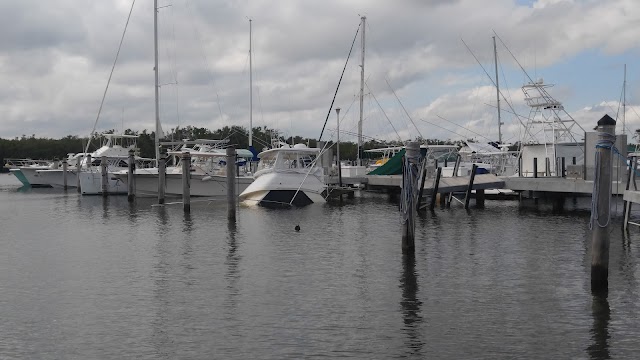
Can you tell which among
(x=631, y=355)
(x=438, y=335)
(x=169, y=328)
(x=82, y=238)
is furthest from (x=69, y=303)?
(x=82, y=238)

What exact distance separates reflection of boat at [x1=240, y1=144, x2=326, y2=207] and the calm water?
12042mm

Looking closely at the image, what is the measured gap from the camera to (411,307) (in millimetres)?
15219

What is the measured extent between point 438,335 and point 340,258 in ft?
30.0

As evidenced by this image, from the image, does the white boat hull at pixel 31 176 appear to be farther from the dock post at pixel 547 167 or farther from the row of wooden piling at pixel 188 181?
the dock post at pixel 547 167

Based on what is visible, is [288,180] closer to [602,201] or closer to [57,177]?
[602,201]

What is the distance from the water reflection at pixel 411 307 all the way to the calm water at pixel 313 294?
0.06m

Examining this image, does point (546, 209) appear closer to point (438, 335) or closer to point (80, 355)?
point (438, 335)

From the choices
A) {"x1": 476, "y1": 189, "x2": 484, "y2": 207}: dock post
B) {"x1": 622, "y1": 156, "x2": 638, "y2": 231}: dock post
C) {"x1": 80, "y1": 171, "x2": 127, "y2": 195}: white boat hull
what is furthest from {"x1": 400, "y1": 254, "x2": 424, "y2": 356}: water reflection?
{"x1": 80, "y1": 171, "x2": 127, "y2": 195}: white boat hull

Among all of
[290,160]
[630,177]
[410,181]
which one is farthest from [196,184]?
[410,181]

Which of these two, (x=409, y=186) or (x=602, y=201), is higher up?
(x=409, y=186)

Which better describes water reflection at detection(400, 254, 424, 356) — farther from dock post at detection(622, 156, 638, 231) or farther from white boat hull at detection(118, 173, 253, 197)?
white boat hull at detection(118, 173, 253, 197)

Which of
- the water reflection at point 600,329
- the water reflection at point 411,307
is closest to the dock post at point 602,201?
the water reflection at point 600,329

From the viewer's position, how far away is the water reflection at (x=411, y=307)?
12477 mm

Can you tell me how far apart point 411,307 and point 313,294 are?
2418 millimetres
